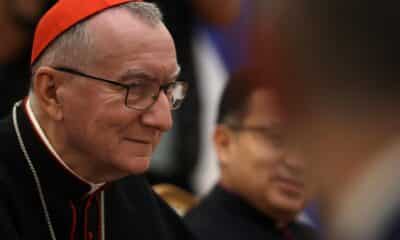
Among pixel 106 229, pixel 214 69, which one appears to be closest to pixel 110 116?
pixel 106 229

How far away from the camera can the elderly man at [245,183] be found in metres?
3.72

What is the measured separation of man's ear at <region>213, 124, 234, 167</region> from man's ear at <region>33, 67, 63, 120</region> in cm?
140

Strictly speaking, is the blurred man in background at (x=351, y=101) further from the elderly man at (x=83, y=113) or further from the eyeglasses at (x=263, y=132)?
the eyeglasses at (x=263, y=132)

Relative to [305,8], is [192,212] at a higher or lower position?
lower

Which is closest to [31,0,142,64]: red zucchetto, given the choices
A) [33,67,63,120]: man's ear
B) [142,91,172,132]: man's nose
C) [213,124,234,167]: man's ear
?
[33,67,63,120]: man's ear

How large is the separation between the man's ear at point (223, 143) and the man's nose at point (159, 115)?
4.14 ft

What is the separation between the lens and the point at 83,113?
252cm

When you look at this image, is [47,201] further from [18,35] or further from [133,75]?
[18,35]

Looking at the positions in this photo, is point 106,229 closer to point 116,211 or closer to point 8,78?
point 116,211

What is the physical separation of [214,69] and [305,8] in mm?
4638

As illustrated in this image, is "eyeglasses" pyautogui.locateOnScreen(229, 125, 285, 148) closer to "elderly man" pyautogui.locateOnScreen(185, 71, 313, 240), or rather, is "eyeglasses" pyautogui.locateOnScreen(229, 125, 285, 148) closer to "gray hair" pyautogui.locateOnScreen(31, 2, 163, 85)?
"elderly man" pyautogui.locateOnScreen(185, 71, 313, 240)

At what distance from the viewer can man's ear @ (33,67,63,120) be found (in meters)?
2.54

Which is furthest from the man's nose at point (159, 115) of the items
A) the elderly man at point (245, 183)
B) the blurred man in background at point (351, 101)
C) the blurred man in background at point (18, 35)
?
the blurred man in background at point (18, 35)

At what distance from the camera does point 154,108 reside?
2.54 metres
